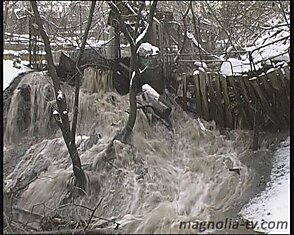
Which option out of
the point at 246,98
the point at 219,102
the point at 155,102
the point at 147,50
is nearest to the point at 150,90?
the point at 155,102

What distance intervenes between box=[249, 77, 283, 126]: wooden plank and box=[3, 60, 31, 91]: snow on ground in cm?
89

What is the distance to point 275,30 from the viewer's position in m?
1.86

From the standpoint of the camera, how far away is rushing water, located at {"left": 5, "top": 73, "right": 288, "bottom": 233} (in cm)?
175

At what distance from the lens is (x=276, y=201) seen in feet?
5.63

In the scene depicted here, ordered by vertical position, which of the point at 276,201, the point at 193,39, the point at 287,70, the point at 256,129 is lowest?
the point at 276,201

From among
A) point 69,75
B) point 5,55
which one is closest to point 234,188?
point 69,75

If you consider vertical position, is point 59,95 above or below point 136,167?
above

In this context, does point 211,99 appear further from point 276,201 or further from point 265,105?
point 276,201

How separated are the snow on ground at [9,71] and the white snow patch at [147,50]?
17.2 inches

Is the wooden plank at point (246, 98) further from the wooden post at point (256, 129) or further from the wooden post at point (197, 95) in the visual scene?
the wooden post at point (197, 95)

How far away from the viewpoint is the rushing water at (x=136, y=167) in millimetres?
1748

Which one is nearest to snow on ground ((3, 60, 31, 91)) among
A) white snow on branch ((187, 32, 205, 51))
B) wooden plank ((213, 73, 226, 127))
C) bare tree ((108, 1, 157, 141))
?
bare tree ((108, 1, 157, 141))

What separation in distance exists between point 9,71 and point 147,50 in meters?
0.52

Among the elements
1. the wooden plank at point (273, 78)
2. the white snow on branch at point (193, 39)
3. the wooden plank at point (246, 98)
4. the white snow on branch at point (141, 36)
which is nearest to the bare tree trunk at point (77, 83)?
the white snow on branch at point (141, 36)
